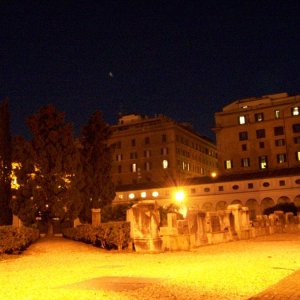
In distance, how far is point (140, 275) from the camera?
1174cm

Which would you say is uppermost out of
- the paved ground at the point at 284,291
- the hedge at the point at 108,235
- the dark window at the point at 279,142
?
the dark window at the point at 279,142

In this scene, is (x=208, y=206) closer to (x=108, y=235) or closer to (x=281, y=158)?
(x=281, y=158)

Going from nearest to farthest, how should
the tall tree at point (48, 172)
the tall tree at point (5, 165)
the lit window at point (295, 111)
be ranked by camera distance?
the tall tree at point (48, 172)
the tall tree at point (5, 165)
the lit window at point (295, 111)

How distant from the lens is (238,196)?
70000 mm

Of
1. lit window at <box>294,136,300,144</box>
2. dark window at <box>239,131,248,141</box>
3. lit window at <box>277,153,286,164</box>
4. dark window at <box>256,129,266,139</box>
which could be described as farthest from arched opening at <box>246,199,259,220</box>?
dark window at <box>239,131,248,141</box>

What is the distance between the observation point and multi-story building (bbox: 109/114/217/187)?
102m

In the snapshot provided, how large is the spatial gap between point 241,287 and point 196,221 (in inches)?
476

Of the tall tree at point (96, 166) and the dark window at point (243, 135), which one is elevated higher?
the dark window at point (243, 135)

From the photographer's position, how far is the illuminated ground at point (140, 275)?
29.9 feet

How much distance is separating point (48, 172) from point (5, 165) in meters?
4.13

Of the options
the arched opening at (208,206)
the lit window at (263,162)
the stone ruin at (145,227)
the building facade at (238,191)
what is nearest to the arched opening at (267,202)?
the building facade at (238,191)

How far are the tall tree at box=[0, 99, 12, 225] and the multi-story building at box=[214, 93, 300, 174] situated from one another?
2818 inches

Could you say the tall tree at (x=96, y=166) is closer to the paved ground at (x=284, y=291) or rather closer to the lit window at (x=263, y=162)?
the paved ground at (x=284, y=291)

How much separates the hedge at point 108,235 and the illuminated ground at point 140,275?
1.19 m
